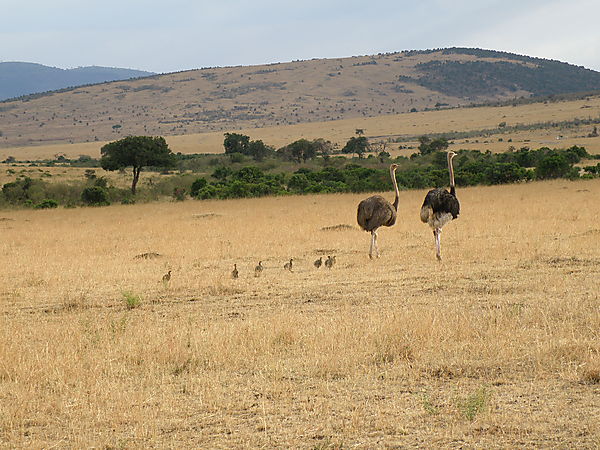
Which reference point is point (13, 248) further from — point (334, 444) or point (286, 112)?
point (286, 112)

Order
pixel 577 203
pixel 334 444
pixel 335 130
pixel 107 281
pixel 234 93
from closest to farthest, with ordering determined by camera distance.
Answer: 1. pixel 334 444
2. pixel 107 281
3. pixel 577 203
4. pixel 335 130
5. pixel 234 93

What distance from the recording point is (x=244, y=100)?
169 meters

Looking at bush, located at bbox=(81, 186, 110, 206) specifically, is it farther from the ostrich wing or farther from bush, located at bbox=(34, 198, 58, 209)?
the ostrich wing

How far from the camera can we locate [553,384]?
653cm

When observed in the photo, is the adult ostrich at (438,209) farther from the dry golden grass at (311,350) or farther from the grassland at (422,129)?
the grassland at (422,129)

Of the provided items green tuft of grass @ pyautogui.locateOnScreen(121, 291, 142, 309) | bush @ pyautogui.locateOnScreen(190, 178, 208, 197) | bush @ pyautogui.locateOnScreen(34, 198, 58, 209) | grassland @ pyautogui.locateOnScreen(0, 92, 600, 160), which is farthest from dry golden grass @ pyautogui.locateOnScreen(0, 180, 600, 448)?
grassland @ pyautogui.locateOnScreen(0, 92, 600, 160)

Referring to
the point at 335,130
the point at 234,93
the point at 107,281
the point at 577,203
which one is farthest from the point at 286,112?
the point at 107,281

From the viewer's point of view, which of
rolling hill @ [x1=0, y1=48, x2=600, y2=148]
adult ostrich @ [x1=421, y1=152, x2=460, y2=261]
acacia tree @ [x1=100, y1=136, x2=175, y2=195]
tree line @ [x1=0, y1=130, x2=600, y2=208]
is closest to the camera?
adult ostrich @ [x1=421, y1=152, x2=460, y2=261]

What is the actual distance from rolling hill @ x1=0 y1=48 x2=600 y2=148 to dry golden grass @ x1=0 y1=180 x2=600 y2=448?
12958 centimetres

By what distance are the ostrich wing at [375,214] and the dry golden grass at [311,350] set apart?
70 cm

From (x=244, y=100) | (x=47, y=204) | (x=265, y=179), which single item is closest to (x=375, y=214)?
(x=47, y=204)

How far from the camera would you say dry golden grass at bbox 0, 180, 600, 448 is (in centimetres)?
577

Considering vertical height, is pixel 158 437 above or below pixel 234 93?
below

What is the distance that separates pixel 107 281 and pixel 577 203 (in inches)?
649
